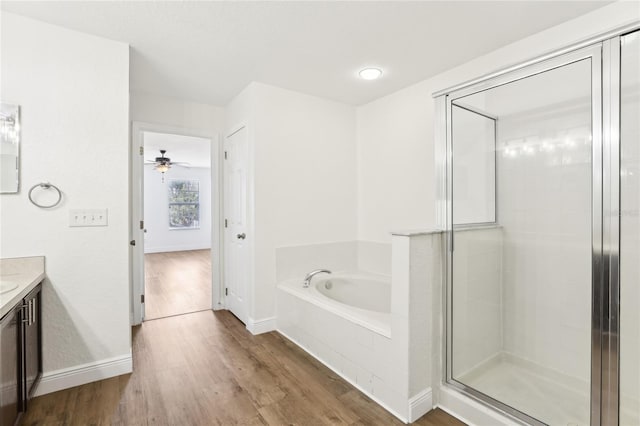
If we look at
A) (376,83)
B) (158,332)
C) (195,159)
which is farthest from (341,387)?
(195,159)

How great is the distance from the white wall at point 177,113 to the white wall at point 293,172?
0.25 m

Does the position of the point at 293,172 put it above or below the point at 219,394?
above

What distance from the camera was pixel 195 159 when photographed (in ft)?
25.5

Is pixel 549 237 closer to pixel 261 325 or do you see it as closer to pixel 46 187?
pixel 261 325

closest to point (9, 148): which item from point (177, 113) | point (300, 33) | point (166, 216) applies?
point (177, 113)

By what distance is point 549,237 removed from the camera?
188 cm

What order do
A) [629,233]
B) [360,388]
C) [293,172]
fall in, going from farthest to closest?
[293,172], [360,388], [629,233]


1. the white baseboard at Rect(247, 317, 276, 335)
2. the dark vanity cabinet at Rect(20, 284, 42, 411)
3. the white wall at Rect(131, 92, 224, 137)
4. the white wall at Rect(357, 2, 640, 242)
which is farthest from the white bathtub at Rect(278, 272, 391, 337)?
the white wall at Rect(131, 92, 224, 137)

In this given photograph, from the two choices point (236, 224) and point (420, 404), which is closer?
point (420, 404)

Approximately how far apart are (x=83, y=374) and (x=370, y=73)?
318cm

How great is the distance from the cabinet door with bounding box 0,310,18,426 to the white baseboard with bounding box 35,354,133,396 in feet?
1.66

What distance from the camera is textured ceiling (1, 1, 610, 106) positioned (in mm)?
1875

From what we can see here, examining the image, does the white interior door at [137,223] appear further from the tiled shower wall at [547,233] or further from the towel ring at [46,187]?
the tiled shower wall at [547,233]

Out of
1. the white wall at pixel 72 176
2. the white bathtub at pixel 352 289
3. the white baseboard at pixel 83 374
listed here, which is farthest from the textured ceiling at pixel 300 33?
the white baseboard at pixel 83 374
